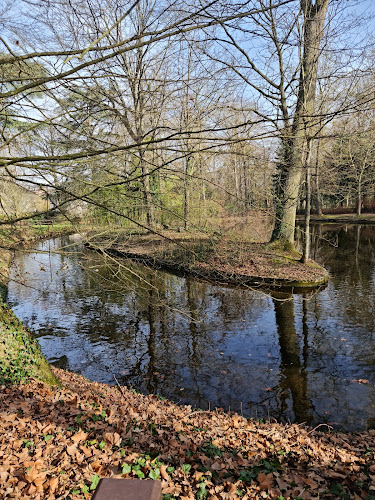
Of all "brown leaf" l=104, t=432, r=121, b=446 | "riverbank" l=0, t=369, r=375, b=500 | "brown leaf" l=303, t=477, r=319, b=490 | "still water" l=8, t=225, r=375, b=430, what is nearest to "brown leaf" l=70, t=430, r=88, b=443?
"riverbank" l=0, t=369, r=375, b=500

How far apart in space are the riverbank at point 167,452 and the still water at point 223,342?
109 centimetres

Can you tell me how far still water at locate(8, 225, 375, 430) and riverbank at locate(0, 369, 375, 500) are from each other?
109 cm

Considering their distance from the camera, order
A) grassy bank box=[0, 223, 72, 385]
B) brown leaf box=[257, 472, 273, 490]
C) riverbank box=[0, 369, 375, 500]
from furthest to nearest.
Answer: grassy bank box=[0, 223, 72, 385] → brown leaf box=[257, 472, 273, 490] → riverbank box=[0, 369, 375, 500]

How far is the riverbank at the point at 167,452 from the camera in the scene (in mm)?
2927

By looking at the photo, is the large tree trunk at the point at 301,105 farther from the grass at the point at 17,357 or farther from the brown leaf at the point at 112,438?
the brown leaf at the point at 112,438

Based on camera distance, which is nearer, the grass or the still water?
the grass

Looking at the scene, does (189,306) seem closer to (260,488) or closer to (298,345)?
(298,345)

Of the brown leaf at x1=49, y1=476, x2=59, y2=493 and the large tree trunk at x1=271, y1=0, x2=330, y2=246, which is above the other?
the large tree trunk at x1=271, y1=0, x2=330, y2=246

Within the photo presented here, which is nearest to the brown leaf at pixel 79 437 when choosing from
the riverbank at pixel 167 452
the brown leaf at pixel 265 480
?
the riverbank at pixel 167 452

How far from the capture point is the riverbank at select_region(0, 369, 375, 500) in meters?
2.93

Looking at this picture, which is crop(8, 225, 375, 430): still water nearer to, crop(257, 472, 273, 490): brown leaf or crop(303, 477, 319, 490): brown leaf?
crop(257, 472, 273, 490): brown leaf

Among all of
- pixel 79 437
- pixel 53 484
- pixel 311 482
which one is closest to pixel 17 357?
pixel 79 437

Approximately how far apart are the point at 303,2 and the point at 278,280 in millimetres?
9274

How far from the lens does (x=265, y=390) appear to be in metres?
6.05
